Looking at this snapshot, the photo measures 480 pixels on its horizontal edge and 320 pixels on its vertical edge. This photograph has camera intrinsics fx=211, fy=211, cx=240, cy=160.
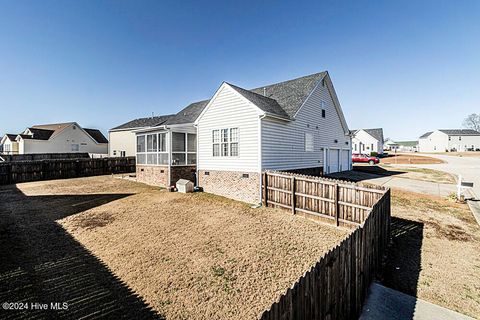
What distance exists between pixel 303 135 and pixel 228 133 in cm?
524

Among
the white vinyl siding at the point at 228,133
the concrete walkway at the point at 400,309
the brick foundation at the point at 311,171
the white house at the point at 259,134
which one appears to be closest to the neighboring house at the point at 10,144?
the white vinyl siding at the point at 228,133

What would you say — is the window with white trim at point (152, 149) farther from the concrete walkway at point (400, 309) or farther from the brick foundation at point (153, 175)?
the concrete walkway at point (400, 309)

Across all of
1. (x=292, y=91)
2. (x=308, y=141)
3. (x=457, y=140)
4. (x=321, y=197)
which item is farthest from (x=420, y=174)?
(x=457, y=140)

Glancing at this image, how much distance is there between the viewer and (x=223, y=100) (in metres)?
12.5

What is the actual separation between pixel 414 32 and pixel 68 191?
24.1 meters

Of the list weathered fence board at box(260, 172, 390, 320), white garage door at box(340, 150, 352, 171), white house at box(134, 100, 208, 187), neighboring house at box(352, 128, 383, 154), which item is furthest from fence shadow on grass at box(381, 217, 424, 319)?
neighboring house at box(352, 128, 383, 154)

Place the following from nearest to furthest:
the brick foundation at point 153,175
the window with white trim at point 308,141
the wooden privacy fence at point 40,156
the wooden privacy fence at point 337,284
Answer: the wooden privacy fence at point 337,284, the window with white trim at point 308,141, the brick foundation at point 153,175, the wooden privacy fence at point 40,156

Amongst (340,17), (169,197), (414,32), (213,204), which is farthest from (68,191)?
(414,32)

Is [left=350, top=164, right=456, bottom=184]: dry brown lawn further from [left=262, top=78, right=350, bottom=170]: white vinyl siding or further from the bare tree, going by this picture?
the bare tree

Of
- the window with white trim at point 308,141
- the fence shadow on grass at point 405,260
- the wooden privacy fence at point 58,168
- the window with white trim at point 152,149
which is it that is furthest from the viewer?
the wooden privacy fence at point 58,168

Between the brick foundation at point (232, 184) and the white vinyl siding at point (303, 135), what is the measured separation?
3.88 feet

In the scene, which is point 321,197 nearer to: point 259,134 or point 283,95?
point 259,134

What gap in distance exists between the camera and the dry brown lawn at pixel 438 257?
4074 millimetres

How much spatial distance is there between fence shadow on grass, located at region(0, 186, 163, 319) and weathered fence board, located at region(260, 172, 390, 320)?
265cm
